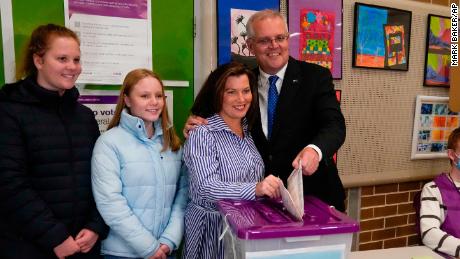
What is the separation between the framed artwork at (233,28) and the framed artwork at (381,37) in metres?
0.76

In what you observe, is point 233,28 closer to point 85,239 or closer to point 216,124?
point 216,124

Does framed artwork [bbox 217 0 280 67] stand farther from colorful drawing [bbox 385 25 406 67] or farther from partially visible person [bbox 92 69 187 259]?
colorful drawing [bbox 385 25 406 67]

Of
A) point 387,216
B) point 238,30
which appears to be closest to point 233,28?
point 238,30

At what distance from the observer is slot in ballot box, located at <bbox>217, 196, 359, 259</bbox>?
1.08 meters

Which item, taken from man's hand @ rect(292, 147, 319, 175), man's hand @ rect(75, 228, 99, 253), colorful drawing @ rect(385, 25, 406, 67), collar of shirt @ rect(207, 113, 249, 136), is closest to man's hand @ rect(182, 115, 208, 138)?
collar of shirt @ rect(207, 113, 249, 136)

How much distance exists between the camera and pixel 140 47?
201cm

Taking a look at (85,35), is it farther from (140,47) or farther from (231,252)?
(231,252)

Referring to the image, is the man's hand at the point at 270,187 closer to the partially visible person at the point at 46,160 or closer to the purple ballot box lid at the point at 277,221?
the purple ballot box lid at the point at 277,221

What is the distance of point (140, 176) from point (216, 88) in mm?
477

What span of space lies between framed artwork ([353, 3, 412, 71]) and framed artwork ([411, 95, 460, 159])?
14.6 inches

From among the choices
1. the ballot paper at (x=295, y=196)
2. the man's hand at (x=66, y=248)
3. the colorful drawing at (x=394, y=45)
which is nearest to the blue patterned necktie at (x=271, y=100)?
the ballot paper at (x=295, y=196)

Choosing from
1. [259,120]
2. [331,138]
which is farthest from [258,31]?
[331,138]

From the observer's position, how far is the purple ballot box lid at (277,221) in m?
→ 1.08

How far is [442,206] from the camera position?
2066 mm
